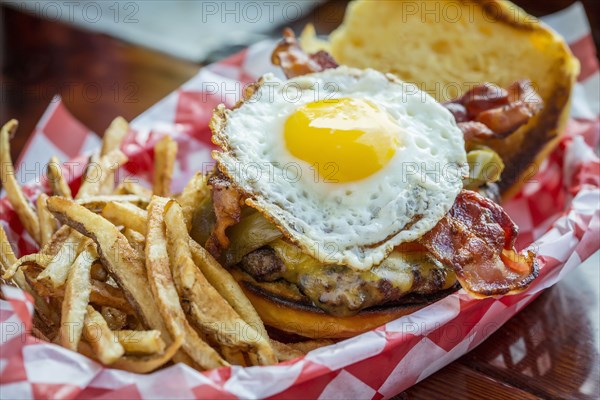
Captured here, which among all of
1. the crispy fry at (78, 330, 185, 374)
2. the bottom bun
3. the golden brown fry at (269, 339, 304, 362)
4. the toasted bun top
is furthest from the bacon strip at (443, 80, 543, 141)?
the crispy fry at (78, 330, 185, 374)

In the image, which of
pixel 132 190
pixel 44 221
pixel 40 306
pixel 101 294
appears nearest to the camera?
pixel 101 294

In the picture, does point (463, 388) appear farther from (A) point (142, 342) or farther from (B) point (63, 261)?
(B) point (63, 261)

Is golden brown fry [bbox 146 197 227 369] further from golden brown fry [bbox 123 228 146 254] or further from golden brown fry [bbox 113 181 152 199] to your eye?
golden brown fry [bbox 113 181 152 199]

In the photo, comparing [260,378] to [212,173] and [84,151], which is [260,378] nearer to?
[212,173]

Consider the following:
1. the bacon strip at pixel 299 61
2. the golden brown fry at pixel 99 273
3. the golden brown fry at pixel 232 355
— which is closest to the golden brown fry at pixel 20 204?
the golden brown fry at pixel 99 273

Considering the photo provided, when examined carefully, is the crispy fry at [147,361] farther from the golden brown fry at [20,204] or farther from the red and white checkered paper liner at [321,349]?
the golden brown fry at [20,204]

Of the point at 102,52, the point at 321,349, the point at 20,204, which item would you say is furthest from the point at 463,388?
the point at 102,52

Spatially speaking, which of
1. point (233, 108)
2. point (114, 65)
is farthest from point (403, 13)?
point (114, 65)
